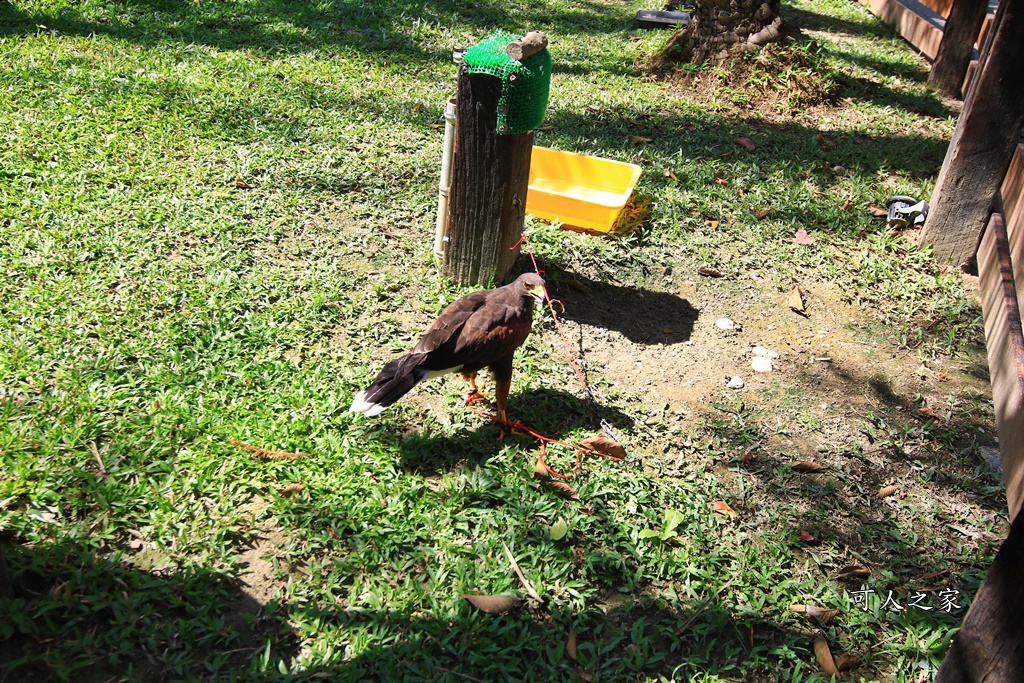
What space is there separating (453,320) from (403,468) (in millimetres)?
750

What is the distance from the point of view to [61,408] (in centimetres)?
360

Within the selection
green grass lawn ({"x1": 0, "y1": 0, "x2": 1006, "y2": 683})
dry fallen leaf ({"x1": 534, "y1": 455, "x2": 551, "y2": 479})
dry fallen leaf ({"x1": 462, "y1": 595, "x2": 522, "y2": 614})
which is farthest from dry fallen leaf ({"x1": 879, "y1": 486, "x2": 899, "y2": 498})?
dry fallen leaf ({"x1": 462, "y1": 595, "x2": 522, "y2": 614})

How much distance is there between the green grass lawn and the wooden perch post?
293mm

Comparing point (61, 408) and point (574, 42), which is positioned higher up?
point (574, 42)

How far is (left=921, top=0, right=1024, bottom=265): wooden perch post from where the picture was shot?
16.8 feet

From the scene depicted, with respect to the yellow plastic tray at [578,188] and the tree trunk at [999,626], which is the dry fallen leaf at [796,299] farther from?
the tree trunk at [999,626]

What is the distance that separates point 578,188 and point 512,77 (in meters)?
2.05

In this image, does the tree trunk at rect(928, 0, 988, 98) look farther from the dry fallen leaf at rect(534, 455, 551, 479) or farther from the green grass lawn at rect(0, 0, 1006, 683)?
the dry fallen leaf at rect(534, 455, 551, 479)

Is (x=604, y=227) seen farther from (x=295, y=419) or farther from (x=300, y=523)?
(x=300, y=523)

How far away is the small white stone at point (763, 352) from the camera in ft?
15.4

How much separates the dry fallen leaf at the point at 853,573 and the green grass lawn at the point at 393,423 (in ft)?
0.10

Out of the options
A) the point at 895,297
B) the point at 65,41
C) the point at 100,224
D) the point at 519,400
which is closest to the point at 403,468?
the point at 519,400

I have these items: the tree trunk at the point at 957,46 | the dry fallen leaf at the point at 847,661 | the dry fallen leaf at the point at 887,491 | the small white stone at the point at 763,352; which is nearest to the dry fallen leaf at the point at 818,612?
the dry fallen leaf at the point at 847,661

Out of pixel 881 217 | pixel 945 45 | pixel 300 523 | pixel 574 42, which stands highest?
pixel 945 45
